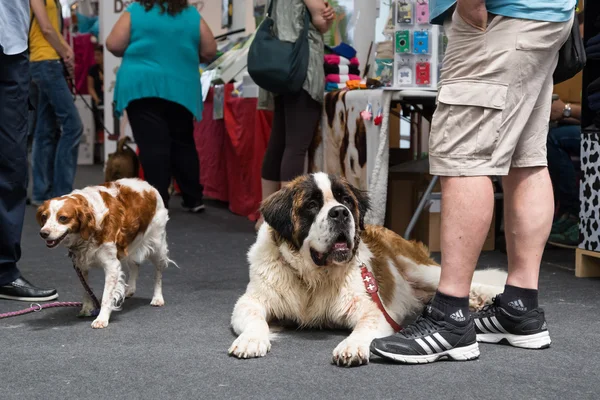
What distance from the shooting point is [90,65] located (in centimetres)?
1383

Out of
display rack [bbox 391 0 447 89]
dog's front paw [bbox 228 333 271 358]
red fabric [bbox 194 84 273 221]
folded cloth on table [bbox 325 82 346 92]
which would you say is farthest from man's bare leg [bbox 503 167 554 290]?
red fabric [bbox 194 84 273 221]

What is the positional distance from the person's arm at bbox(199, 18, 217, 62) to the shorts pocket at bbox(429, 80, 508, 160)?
3.88m

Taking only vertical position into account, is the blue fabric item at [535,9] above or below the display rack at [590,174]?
above

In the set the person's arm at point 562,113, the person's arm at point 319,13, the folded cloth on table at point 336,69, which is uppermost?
the person's arm at point 319,13

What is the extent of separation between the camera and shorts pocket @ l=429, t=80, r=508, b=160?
2.56m

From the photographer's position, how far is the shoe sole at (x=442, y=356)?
259 centimetres

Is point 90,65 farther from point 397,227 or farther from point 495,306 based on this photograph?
point 495,306

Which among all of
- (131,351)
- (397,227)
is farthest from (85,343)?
(397,227)

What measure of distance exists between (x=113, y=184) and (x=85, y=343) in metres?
0.81

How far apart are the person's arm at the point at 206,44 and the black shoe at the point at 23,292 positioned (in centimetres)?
301

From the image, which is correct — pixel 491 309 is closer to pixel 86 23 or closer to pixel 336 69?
pixel 336 69

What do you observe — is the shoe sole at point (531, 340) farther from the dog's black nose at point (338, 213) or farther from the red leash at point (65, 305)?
the red leash at point (65, 305)

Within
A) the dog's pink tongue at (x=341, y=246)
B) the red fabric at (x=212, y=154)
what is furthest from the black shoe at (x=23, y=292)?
the red fabric at (x=212, y=154)

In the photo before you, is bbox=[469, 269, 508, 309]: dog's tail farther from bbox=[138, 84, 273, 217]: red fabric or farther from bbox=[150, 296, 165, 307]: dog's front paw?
bbox=[138, 84, 273, 217]: red fabric
